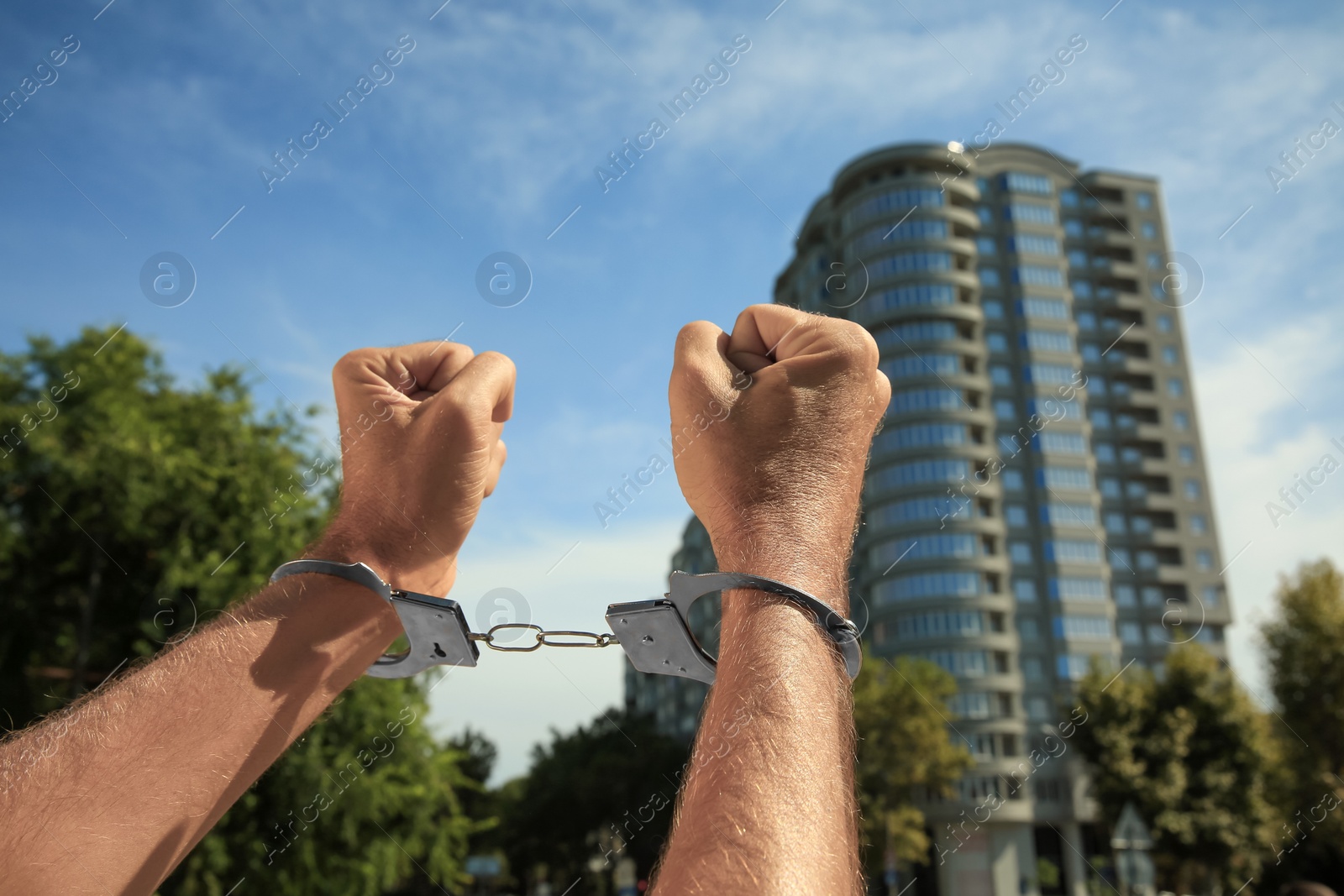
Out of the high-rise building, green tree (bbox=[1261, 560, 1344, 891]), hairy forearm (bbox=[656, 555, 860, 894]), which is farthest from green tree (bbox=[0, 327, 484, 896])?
the high-rise building

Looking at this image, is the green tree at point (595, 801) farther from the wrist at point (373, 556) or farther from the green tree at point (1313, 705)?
the wrist at point (373, 556)

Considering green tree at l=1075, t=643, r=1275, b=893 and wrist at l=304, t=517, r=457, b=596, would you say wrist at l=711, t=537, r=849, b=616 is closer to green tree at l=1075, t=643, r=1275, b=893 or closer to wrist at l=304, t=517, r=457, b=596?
wrist at l=304, t=517, r=457, b=596

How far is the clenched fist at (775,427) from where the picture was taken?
149 centimetres

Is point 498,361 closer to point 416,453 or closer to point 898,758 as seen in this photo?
point 416,453

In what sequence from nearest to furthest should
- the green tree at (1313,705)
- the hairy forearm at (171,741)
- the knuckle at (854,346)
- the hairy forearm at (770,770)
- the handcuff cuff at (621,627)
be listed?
the hairy forearm at (770,770)
the hairy forearm at (171,741)
the handcuff cuff at (621,627)
the knuckle at (854,346)
the green tree at (1313,705)

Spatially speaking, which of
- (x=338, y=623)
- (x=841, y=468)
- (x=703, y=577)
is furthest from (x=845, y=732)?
(x=338, y=623)

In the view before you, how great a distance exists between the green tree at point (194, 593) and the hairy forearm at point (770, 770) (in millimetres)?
14304

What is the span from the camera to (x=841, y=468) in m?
1.58

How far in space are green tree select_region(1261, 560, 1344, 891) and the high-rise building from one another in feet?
73.7

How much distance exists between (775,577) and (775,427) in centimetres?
33

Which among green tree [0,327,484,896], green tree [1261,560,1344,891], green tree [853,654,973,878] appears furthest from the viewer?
green tree [853,654,973,878]

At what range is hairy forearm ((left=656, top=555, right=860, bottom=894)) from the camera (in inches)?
38.9

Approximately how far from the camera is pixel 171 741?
1331 millimetres

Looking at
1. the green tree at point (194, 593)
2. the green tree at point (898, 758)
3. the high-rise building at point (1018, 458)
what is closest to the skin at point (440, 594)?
the green tree at point (194, 593)
